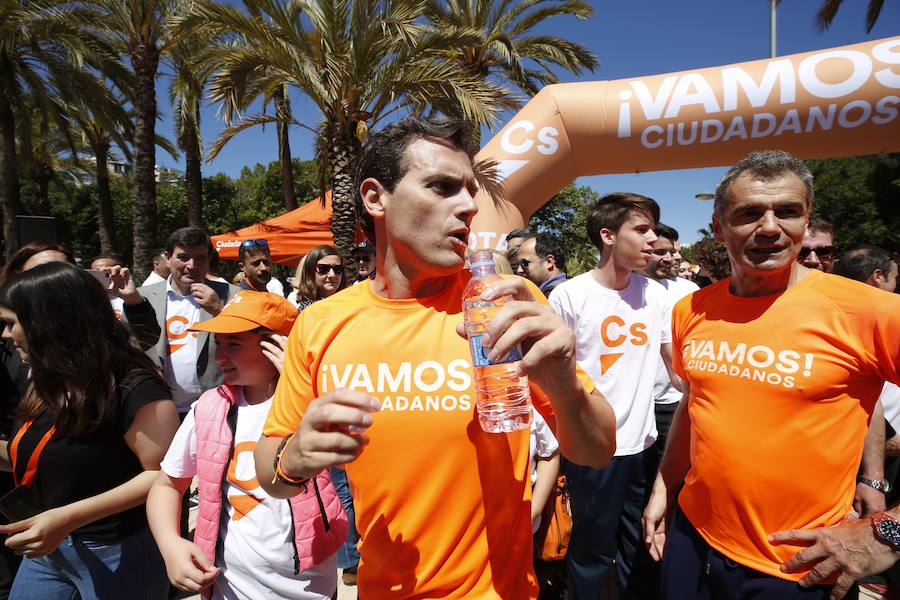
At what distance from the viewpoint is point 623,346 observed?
349 centimetres

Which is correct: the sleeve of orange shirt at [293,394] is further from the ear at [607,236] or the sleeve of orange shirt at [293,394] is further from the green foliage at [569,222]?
the green foliage at [569,222]

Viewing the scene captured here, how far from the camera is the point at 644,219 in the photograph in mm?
3713

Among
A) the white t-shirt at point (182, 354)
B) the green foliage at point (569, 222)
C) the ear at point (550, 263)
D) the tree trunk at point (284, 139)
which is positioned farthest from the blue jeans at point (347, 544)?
the green foliage at point (569, 222)

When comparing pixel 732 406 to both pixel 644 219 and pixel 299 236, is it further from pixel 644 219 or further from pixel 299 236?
pixel 299 236

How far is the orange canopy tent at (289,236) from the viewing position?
12.5 meters

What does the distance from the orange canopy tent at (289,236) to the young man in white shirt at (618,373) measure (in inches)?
387

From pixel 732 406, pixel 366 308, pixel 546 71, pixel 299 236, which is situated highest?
pixel 546 71

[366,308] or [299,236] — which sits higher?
[299,236]

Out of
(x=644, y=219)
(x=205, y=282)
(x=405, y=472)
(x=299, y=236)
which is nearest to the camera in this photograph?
Result: (x=405, y=472)

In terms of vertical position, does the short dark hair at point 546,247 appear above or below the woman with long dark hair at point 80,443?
above

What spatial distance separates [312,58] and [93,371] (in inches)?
292

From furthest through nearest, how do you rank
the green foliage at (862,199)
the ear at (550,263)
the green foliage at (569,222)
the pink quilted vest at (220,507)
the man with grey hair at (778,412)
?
the green foliage at (569,222) < the green foliage at (862,199) < the ear at (550,263) < the pink quilted vest at (220,507) < the man with grey hair at (778,412)

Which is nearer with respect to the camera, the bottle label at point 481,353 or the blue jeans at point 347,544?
the bottle label at point 481,353

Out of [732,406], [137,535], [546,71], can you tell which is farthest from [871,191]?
[137,535]
